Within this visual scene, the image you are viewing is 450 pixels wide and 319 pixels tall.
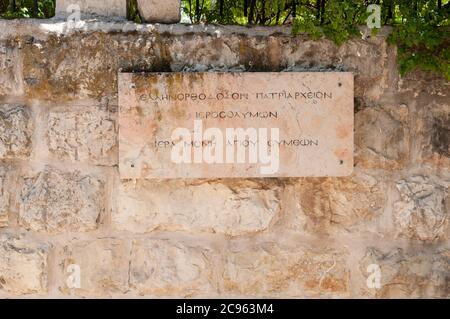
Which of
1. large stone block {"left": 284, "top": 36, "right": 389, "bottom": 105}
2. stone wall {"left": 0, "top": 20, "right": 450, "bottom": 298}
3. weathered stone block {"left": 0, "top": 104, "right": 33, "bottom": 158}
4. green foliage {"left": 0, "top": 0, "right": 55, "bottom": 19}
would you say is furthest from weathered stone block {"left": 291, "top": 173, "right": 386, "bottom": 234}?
green foliage {"left": 0, "top": 0, "right": 55, "bottom": 19}

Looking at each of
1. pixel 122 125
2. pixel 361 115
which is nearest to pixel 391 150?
pixel 361 115

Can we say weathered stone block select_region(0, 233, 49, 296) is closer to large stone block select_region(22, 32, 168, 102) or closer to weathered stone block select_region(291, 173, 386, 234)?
large stone block select_region(22, 32, 168, 102)

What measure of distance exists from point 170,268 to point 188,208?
0.96 ft

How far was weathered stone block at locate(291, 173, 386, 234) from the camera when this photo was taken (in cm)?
294

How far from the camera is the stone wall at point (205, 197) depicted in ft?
9.61

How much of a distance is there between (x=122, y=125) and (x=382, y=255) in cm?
135

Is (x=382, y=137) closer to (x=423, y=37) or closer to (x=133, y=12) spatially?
(x=423, y=37)

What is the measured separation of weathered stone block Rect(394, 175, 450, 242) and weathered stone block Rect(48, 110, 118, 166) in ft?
4.45

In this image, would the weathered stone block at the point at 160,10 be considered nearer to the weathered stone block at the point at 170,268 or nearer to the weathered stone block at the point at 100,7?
the weathered stone block at the point at 100,7

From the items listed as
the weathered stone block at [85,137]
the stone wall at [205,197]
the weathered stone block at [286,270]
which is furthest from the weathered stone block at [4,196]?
the weathered stone block at [286,270]

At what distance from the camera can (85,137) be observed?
2.93 m

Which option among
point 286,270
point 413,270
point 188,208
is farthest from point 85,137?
point 413,270

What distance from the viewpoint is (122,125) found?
2885mm

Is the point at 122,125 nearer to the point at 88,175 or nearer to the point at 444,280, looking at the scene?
the point at 88,175
